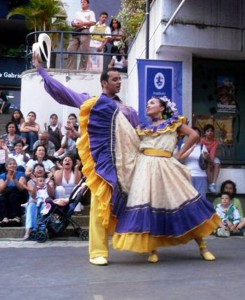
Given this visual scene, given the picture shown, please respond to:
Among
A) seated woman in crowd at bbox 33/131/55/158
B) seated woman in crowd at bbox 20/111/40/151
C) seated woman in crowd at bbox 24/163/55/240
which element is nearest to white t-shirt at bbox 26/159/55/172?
seated woman in crowd at bbox 24/163/55/240

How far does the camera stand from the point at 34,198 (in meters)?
9.82

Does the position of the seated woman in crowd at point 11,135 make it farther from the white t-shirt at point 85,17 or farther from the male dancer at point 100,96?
the male dancer at point 100,96

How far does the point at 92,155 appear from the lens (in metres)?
6.72

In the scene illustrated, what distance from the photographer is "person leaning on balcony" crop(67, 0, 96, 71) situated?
1577 centimetres

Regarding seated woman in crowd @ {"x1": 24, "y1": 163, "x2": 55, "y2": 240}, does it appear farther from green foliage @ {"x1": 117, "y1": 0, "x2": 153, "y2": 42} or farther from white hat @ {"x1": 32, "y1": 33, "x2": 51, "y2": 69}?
green foliage @ {"x1": 117, "y1": 0, "x2": 153, "y2": 42}

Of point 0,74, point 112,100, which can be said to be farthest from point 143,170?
point 0,74

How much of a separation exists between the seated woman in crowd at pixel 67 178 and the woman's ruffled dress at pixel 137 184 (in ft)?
11.3

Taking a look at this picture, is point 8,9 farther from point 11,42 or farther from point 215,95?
point 215,95

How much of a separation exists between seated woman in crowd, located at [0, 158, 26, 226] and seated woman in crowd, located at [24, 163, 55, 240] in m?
0.19

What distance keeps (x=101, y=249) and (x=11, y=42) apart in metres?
21.8

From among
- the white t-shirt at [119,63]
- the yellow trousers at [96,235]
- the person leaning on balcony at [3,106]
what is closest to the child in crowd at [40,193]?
the yellow trousers at [96,235]

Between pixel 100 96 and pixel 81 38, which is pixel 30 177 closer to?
pixel 100 96

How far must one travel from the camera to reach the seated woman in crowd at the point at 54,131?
1344 centimetres

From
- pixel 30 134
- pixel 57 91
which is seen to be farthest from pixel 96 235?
pixel 30 134
